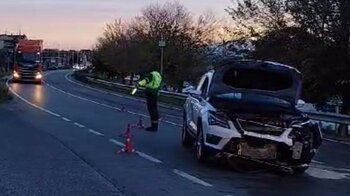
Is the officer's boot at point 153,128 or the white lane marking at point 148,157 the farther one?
the officer's boot at point 153,128

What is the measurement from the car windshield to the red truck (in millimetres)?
46761

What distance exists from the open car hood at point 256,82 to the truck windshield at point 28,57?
47.4m

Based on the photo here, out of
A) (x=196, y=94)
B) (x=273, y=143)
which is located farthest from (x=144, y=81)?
(x=273, y=143)

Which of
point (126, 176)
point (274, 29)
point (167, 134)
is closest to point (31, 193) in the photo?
point (126, 176)

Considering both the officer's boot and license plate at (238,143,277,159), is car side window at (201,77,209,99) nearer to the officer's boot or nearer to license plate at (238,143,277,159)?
license plate at (238,143,277,159)

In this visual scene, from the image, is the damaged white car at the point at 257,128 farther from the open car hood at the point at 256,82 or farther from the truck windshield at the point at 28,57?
the truck windshield at the point at 28,57

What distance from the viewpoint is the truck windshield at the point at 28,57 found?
59.7 meters

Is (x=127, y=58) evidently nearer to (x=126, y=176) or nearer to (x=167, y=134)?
(x=167, y=134)

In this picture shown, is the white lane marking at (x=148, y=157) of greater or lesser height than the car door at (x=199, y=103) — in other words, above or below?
below

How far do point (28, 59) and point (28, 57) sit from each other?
21cm

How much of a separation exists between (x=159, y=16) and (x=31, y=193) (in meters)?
58.0

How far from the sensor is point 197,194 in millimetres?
9484

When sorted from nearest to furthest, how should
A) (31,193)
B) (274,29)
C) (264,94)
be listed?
(31,193)
(264,94)
(274,29)

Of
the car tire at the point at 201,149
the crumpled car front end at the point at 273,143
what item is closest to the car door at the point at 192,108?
the car tire at the point at 201,149
